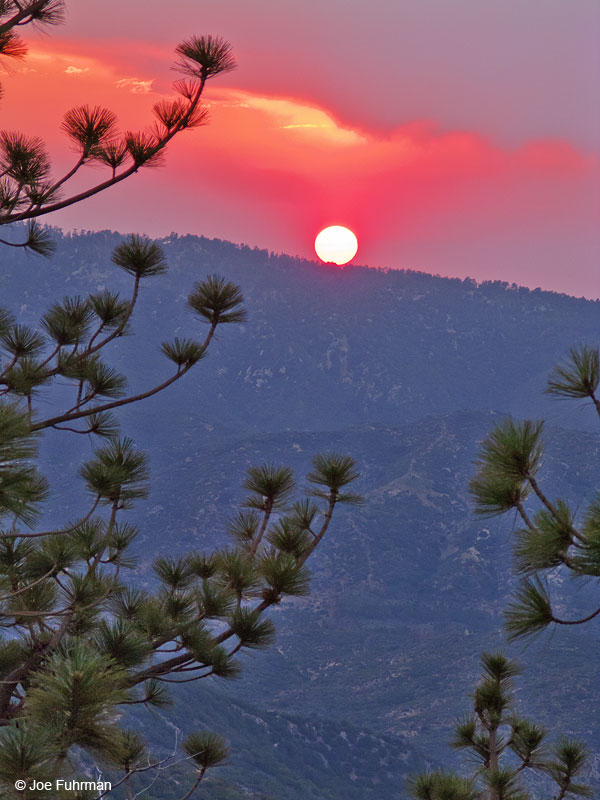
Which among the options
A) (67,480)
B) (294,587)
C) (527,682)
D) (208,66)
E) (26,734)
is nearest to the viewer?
(26,734)

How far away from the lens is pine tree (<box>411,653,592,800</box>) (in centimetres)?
841

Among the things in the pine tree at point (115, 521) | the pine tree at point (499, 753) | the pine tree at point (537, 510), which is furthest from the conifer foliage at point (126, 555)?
the pine tree at point (499, 753)

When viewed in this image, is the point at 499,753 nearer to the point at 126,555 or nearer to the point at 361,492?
the point at 126,555

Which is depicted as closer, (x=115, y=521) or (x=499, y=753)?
(x=115, y=521)

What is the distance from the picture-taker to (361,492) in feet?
436

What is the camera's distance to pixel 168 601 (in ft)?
24.9

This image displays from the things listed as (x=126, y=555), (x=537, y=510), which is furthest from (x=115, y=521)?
(x=537, y=510)

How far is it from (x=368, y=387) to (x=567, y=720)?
126 meters

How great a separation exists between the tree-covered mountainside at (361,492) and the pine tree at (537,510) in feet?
0.99

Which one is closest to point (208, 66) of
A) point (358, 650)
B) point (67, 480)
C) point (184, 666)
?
point (184, 666)

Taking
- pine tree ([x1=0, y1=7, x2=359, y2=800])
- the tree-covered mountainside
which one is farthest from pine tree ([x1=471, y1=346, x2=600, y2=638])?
pine tree ([x1=0, y1=7, x2=359, y2=800])

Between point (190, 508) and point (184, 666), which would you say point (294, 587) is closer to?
point (184, 666)

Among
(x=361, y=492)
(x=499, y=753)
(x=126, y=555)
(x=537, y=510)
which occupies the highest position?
(x=537, y=510)

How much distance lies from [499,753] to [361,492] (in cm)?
12501
